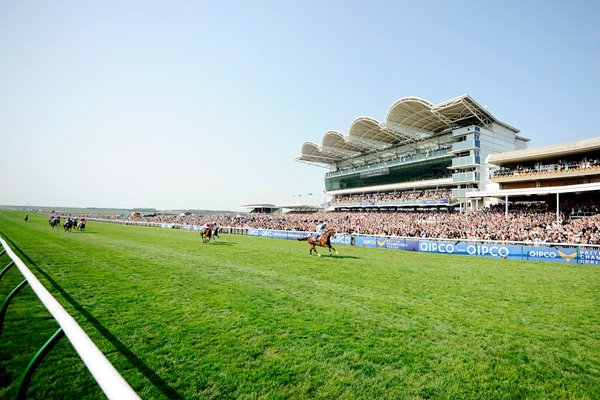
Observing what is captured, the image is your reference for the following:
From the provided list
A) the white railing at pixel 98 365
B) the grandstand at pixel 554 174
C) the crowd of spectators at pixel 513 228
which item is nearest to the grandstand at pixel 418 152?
the grandstand at pixel 554 174

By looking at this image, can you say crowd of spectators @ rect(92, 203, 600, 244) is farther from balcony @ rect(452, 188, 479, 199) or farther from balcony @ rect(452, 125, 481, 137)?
balcony @ rect(452, 125, 481, 137)

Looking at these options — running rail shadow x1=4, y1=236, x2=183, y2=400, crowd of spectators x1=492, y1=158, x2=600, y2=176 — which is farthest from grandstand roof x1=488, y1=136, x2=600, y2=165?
running rail shadow x1=4, y1=236, x2=183, y2=400

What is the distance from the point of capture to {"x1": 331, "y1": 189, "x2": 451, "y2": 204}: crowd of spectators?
131ft

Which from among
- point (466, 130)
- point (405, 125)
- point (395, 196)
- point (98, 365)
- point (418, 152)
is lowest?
point (98, 365)

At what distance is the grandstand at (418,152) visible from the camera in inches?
1464

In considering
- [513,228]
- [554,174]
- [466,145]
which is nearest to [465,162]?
[466,145]

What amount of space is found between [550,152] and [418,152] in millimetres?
20140

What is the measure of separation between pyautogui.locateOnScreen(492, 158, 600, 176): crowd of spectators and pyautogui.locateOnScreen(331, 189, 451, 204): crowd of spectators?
323 inches

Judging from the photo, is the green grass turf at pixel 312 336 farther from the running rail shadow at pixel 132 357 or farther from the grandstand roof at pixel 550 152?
the grandstand roof at pixel 550 152

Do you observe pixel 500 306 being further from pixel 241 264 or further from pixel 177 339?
pixel 241 264

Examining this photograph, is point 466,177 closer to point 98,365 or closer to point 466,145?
point 466,145

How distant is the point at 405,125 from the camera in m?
44.5

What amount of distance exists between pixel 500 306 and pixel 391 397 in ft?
→ 17.3

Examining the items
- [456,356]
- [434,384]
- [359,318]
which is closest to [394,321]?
[359,318]
